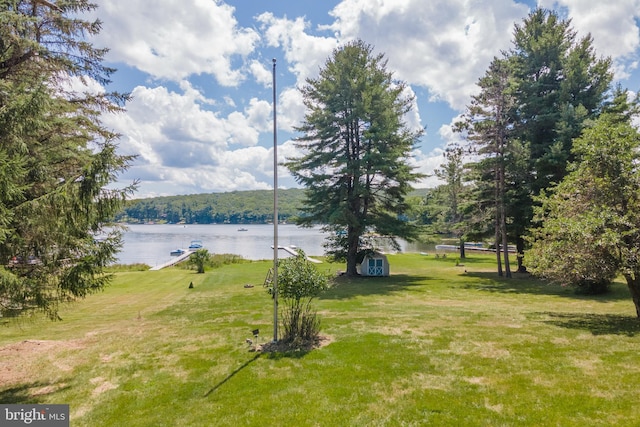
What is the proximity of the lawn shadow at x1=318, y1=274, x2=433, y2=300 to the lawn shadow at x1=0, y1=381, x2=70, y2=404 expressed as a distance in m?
11.3

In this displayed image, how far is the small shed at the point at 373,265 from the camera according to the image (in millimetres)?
25641

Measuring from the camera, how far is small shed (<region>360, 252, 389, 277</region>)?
2564 centimetres

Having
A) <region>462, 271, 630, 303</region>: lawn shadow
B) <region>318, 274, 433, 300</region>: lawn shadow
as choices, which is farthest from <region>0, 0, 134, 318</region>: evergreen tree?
<region>462, 271, 630, 303</region>: lawn shadow

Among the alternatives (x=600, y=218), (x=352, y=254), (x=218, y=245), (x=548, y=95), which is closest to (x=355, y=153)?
(x=352, y=254)

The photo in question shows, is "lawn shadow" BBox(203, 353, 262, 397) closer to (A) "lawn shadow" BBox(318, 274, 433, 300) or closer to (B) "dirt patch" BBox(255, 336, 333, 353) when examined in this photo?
(B) "dirt patch" BBox(255, 336, 333, 353)

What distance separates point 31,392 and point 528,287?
861 inches

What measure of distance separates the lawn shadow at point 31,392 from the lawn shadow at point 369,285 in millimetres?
11346

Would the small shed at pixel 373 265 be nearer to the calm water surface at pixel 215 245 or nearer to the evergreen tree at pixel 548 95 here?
the calm water surface at pixel 215 245

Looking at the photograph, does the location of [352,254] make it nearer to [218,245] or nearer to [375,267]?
[375,267]

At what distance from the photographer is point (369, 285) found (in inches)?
842

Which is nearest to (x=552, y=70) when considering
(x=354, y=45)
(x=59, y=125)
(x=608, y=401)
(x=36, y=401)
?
(x=354, y=45)

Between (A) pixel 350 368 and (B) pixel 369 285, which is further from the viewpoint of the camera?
(B) pixel 369 285

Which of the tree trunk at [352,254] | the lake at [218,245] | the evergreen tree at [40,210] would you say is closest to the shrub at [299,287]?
the evergreen tree at [40,210]

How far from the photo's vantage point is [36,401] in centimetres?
673
